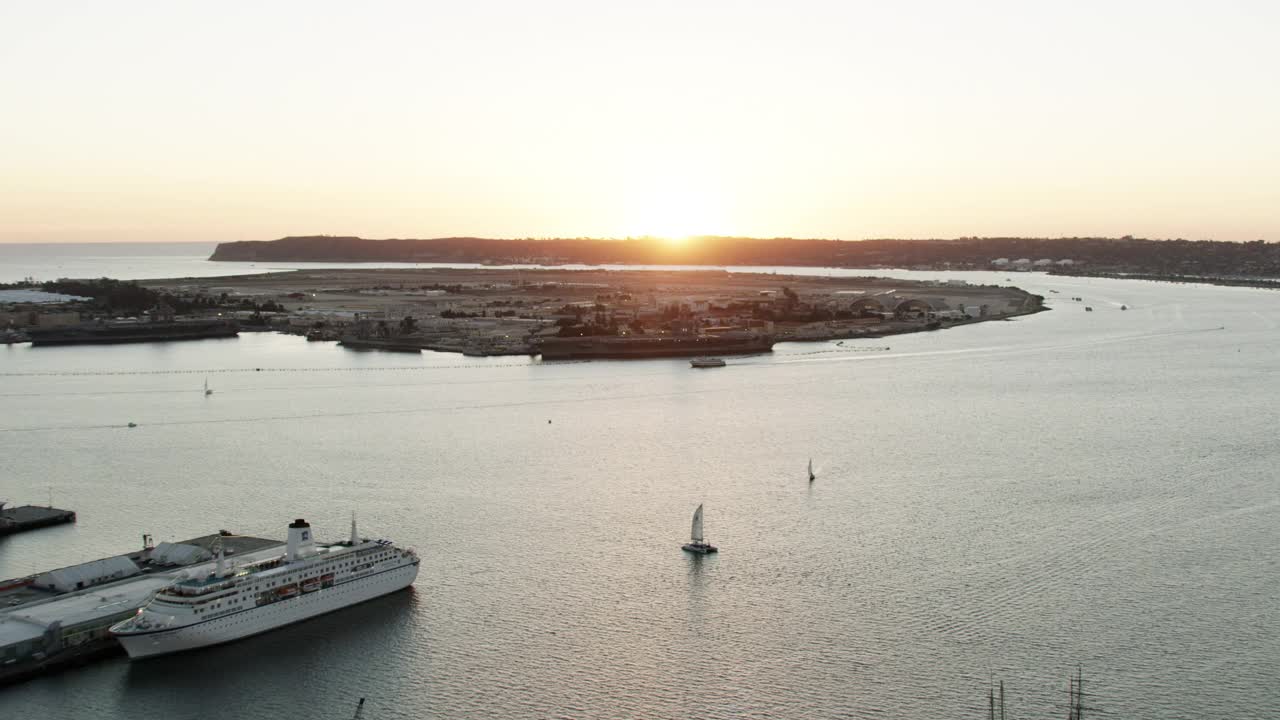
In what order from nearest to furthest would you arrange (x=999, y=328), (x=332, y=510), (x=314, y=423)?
(x=332, y=510)
(x=314, y=423)
(x=999, y=328)

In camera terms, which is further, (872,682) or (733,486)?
(733,486)

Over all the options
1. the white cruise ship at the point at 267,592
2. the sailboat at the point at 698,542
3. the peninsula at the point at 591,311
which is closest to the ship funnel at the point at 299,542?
the white cruise ship at the point at 267,592

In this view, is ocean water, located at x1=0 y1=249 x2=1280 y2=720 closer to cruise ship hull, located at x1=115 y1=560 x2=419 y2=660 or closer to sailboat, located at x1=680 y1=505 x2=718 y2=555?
cruise ship hull, located at x1=115 y1=560 x2=419 y2=660

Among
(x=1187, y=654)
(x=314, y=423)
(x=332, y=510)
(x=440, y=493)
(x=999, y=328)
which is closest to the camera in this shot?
(x=1187, y=654)

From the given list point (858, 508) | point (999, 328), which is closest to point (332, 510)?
point (858, 508)

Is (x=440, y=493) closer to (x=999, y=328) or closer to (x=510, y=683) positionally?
(x=510, y=683)

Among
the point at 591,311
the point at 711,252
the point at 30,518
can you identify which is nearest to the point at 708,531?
the point at 30,518
